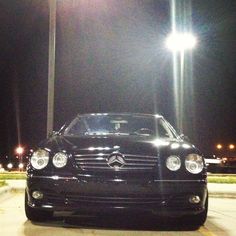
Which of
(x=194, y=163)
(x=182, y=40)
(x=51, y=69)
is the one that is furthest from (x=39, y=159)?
(x=182, y=40)

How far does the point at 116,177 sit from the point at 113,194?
0.19 metres

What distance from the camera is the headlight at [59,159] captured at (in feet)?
23.8

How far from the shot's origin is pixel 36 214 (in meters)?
7.76

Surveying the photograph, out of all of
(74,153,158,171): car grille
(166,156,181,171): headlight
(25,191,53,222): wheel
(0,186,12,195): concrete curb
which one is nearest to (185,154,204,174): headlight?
(166,156,181,171): headlight

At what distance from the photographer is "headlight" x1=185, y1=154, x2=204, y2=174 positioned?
7.35 metres

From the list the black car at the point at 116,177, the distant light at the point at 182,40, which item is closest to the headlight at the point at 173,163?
the black car at the point at 116,177

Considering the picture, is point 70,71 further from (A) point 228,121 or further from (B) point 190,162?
(B) point 190,162

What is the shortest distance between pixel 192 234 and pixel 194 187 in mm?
590

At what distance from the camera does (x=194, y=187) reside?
7238 mm

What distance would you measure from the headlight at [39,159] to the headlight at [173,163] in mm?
1394

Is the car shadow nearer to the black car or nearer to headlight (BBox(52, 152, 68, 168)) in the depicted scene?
the black car

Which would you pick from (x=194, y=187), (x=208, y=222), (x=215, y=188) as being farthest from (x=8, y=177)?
(x=194, y=187)

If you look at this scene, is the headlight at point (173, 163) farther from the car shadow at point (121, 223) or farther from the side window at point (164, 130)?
the side window at point (164, 130)

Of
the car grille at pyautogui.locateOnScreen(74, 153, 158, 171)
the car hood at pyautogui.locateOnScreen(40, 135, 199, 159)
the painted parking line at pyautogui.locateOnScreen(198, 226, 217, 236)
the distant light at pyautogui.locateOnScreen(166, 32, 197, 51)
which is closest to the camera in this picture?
the car grille at pyautogui.locateOnScreen(74, 153, 158, 171)
